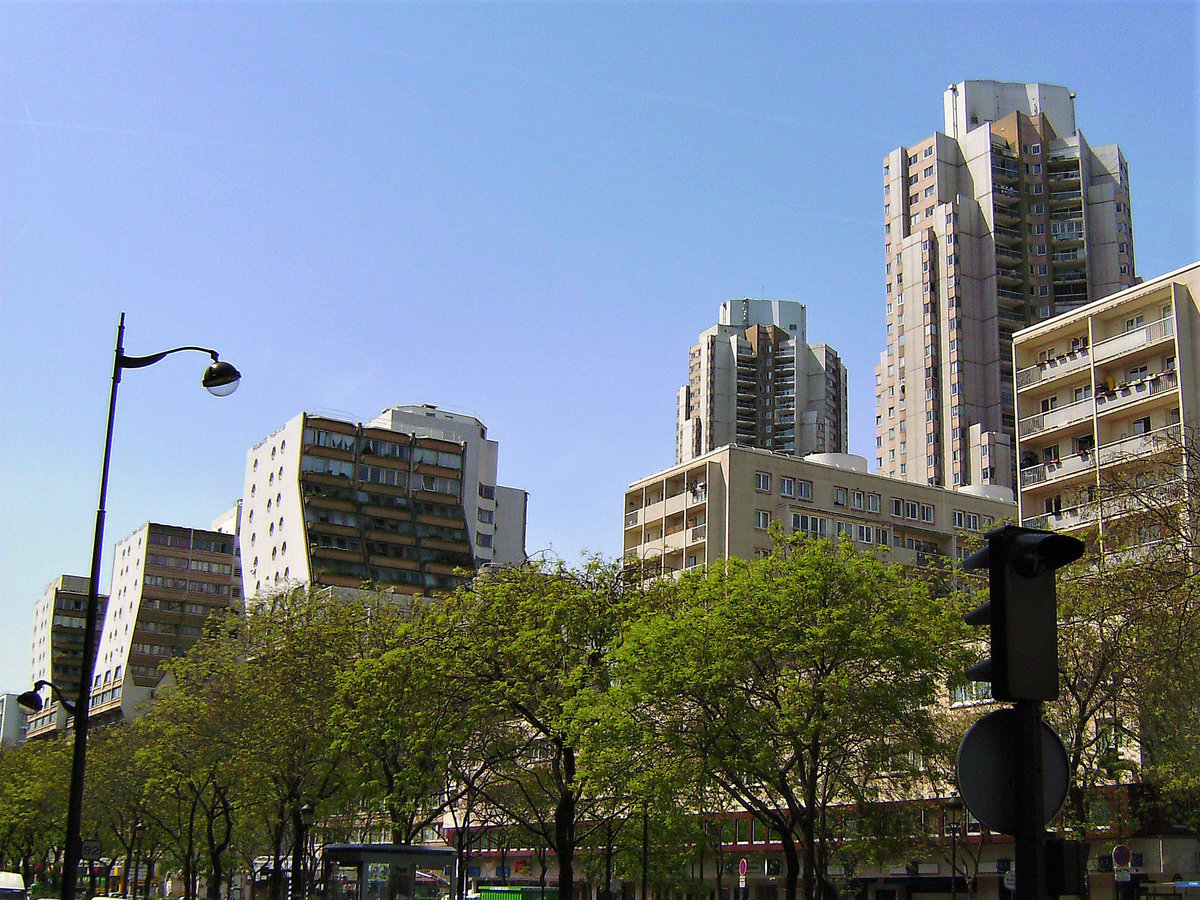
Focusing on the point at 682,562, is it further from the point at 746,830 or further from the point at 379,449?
the point at 379,449

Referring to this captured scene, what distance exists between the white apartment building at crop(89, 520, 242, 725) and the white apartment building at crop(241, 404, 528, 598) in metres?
15.9

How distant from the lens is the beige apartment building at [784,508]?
9444 cm

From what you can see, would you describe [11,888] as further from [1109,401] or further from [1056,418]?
[1109,401]

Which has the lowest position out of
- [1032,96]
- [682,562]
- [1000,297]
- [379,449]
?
[682,562]

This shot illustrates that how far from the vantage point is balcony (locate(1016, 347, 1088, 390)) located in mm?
73938

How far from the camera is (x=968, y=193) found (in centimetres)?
13938

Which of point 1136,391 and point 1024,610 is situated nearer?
point 1024,610

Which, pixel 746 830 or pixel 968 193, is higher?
pixel 968 193

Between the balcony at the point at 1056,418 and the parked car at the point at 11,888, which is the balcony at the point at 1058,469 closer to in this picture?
the balcony at the point at 1056,418

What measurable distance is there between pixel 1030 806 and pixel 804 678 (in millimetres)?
32812

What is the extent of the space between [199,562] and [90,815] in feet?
277

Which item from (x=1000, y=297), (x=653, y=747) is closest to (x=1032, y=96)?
(x=1000, y=297)

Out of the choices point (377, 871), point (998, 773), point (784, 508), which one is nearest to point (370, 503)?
point (784, 508)

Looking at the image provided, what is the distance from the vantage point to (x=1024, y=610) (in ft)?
20.1
